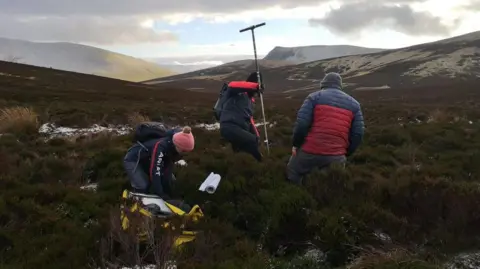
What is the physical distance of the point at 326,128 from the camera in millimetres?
6617

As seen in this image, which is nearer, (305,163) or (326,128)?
(326,128)

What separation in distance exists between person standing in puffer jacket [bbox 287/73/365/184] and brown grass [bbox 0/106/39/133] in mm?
9340

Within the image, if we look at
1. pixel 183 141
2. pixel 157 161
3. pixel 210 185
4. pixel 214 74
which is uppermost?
pixel 183 141

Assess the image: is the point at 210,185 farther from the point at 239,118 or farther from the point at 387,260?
the point at 387,260

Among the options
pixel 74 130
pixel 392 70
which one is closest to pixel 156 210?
pixel 74 130

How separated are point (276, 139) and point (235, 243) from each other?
26.5 ft

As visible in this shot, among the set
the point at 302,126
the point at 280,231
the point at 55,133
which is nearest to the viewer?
the point at 280,231

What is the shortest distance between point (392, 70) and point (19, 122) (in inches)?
3341

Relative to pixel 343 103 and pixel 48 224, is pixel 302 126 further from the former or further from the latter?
pixel 48 224

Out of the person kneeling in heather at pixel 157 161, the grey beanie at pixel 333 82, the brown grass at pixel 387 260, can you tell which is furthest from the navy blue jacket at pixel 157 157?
the brown grass at pixel 387 260

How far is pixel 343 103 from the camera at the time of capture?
6707 mm

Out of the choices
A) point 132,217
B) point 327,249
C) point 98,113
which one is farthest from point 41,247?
point 98,113

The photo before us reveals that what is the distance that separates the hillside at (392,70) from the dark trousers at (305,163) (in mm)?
66072

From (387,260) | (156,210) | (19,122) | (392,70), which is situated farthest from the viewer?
(392,70)
